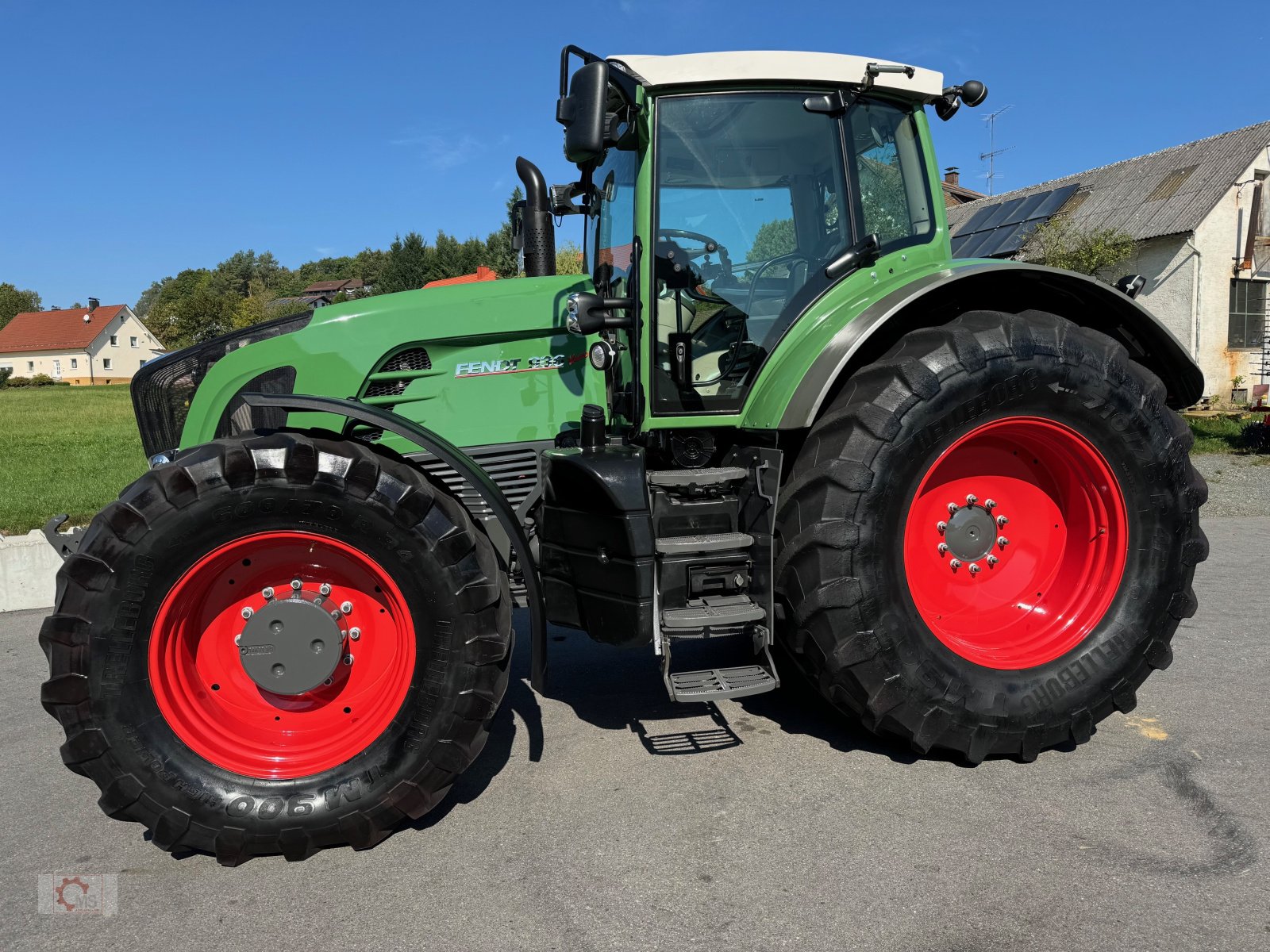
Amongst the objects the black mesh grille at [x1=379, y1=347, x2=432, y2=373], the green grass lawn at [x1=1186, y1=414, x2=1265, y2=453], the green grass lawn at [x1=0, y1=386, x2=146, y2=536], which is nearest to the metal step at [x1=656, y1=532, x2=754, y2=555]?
the black mesh grille at [x1=379, y1=347, x2=432, y2=373]

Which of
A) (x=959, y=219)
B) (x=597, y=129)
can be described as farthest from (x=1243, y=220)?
(x=597, y=129)

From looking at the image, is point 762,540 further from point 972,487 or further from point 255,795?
point 255,795

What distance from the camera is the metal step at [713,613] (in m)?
3.12

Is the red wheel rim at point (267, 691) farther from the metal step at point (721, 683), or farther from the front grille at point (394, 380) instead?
the metal step at point (721, 683)

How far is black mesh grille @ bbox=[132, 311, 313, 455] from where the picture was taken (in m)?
3.74

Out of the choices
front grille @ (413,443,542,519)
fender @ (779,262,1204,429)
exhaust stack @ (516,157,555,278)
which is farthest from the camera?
exhaust stack @ (516,157,555,278)

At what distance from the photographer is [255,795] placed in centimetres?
282

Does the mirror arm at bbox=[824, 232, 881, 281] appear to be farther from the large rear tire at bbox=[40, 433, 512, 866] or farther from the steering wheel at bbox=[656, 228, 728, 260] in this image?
the large rear tire at bbox=[40, 433, 512, 866]

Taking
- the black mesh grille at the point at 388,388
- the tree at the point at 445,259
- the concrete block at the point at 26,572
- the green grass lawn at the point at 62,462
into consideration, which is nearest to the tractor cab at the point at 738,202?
the black mesh grille at the point at 388,388

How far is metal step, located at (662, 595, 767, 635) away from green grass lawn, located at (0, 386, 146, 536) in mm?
6690

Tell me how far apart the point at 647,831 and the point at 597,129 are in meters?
2.25

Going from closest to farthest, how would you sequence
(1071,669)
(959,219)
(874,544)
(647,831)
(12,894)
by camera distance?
(12,894) < (647,831) < (874,544) < (1071,669) < (959,219)

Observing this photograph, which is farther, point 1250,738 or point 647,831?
point 1250,738

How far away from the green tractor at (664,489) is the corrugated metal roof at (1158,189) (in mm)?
18165
